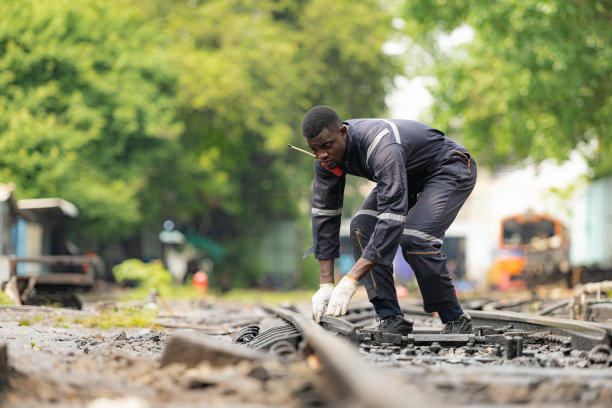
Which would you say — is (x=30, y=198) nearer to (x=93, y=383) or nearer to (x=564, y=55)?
(x=564, y=55)

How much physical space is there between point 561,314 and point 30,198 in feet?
43.0

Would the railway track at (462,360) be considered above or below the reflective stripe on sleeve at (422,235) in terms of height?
below

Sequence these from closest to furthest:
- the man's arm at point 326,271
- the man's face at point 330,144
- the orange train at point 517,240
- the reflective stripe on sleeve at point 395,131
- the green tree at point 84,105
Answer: the man's face at point 330,144 < the reflective stripe on sleeve at point 395,131 < the man's arm at point 326,271 < the green tree at point 84,105 < the orange train at point 517,240

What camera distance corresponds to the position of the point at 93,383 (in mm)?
3420

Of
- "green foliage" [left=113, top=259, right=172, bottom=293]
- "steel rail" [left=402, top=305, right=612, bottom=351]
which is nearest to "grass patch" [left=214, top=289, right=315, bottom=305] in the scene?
"green foliage" [left=113, top=259, right=172, bottom=293]

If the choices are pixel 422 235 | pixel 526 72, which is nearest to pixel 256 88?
pixel 526 72

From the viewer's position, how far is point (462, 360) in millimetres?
4461

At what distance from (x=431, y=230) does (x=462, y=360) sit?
1.18m

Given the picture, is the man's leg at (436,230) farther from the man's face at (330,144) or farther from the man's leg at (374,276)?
the man's face at (330,144)

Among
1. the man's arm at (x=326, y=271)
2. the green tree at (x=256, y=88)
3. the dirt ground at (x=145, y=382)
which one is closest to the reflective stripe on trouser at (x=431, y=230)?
the man's arm at (x=326, y=271)

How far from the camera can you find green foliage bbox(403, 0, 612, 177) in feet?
51.0

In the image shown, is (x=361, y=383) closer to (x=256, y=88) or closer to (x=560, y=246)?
(x=256, y=88)

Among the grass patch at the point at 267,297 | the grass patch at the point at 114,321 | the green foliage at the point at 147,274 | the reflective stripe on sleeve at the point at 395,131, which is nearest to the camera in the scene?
the reflective stripe on sleeve at the point at 395,131

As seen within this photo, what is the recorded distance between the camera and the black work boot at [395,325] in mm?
5602
